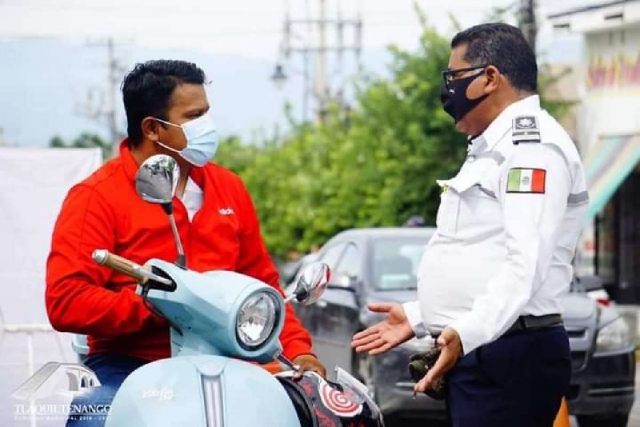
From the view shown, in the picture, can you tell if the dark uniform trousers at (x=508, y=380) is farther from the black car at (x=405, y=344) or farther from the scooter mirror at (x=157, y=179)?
the black car at (x=405, y=344)

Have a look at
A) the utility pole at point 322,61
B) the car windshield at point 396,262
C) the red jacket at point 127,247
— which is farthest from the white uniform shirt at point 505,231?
the utility pole at point 322,61

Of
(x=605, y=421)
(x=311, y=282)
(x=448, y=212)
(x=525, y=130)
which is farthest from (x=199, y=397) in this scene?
(x=605, y=421)

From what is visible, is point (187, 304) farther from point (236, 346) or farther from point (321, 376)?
point (321, 376)

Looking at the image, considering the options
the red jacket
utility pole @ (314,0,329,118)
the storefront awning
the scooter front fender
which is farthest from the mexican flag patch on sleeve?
utility pole @ (314,0,329,118)

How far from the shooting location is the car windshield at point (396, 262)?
1139cm

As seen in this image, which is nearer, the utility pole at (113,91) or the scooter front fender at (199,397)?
the scooter front fender at (199,397)

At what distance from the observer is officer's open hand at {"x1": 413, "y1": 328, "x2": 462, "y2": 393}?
392 centimetres

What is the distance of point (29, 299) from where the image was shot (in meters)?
7.16

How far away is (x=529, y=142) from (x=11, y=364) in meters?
1.62

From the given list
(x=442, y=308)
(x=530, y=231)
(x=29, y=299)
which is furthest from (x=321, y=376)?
(x=29, y=299)

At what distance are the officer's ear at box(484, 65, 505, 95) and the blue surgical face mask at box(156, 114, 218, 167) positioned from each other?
82 cm

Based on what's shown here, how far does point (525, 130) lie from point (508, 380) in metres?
0.69

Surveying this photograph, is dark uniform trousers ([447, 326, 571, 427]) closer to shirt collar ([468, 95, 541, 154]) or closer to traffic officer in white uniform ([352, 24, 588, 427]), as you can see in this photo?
traffic officer in white uniform ([352, 24, 588, 427])

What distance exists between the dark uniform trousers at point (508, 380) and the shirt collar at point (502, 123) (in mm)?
535
